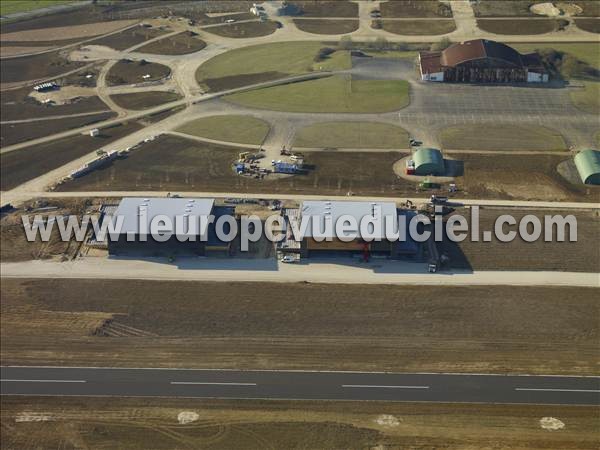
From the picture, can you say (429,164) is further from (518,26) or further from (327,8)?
(327,8)

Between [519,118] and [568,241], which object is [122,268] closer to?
[568,241]

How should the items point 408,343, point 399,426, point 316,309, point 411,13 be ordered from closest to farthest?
point 399,426 < point 408,343 < point 316,309 < point 411,13

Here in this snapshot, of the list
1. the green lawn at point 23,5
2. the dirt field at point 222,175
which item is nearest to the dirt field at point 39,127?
the dirt field at point 222,175

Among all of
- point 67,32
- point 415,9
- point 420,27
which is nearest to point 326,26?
point 420,27

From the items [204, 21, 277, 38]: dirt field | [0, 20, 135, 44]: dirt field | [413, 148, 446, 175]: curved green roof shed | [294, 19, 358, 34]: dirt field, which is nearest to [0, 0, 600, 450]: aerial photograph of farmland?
[413, 148, 446, 175]: curved green roof shed

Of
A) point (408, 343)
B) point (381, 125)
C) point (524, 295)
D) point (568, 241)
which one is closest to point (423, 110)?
point (381, 125)

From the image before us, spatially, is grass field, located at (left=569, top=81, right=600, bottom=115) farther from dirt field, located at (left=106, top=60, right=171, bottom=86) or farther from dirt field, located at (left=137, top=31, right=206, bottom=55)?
dirt field, located at (left=137, top=31, right=206, bottom=55)
